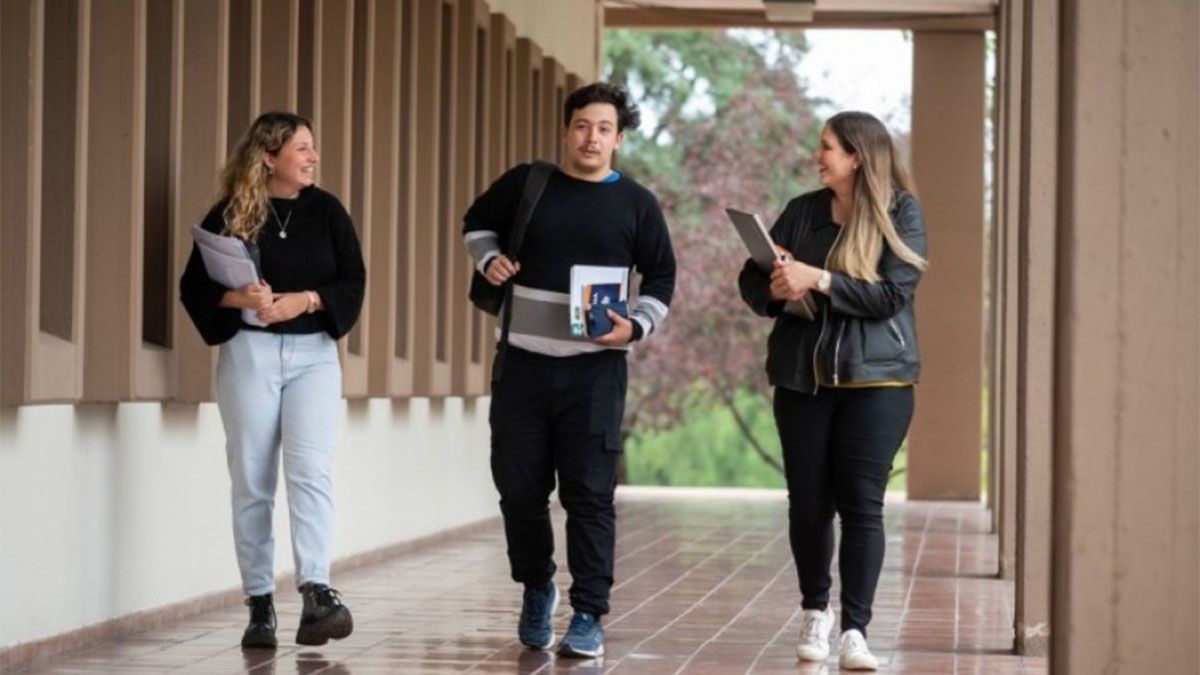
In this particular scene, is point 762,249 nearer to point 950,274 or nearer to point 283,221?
point 283,221

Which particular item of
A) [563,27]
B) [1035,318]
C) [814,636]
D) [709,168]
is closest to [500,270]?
[814,636]

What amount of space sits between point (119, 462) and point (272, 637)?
34.4 inches

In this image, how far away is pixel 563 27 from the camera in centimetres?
1678

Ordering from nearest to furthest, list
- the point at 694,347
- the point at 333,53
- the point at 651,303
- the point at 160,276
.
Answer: the point at 651,303, the point at 160,276, the point at 333,53, the point at 694,347

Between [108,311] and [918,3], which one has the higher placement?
[918,3]

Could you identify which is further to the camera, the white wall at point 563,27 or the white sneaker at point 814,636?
the white wall at point 563,27

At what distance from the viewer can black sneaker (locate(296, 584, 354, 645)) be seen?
7406 millimetres

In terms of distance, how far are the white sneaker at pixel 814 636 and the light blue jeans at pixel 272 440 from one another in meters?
1.40

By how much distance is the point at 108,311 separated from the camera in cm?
784

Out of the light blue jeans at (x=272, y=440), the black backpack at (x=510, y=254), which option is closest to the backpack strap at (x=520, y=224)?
the black backpack at (x=510, y=254)

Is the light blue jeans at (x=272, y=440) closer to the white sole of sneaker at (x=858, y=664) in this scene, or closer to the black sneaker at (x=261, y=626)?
the black sneaker at (x=261, y=626)

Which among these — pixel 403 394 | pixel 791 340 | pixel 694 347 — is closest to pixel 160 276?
pixel 791 340

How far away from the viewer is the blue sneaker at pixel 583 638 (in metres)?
7.31

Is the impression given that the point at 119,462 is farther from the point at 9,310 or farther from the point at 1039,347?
the point at 1039,347
